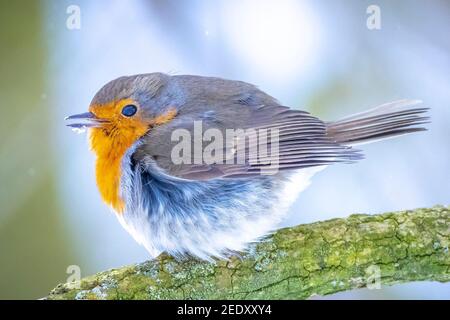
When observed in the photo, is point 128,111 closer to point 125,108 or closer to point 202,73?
point 125,108

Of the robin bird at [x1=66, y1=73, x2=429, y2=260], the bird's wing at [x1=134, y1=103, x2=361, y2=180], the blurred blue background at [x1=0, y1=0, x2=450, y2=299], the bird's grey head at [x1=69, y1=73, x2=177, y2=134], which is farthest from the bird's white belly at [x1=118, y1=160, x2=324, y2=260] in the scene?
the blurred blue background at [x1=0, y1=0, x2=450, y2=299]

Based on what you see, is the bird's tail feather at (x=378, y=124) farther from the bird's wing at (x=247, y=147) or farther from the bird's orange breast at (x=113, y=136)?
the bird's orange breast at (x=113, y=136)

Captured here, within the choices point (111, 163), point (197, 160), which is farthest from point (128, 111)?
point (197, 160)

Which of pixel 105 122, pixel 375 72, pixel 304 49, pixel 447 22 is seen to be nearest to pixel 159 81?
pixel 105 122

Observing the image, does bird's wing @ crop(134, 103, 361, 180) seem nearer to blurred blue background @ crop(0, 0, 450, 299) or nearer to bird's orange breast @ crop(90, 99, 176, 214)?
bird's orange breast @ crop(90, 99, 176, 214)

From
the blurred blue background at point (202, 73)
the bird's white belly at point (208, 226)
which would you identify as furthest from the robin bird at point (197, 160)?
the blurred blue background at point (202, 73)

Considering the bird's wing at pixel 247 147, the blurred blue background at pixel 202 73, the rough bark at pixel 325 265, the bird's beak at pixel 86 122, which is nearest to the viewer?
the rough bark at pixel 325 265
